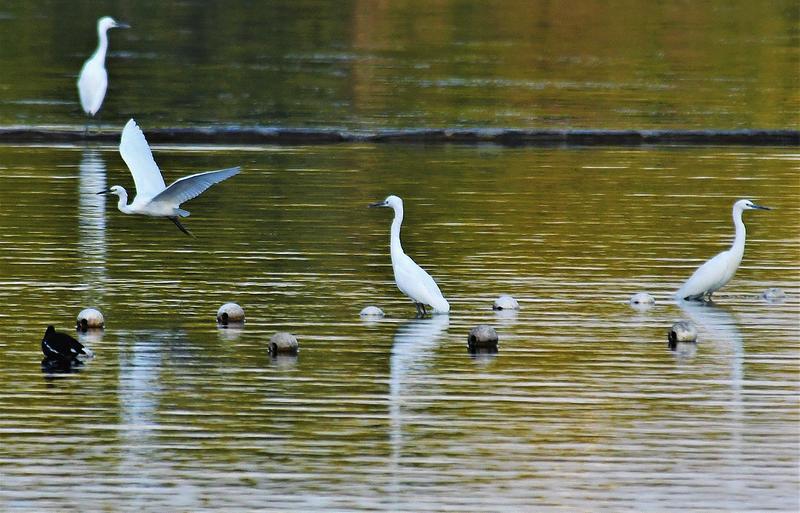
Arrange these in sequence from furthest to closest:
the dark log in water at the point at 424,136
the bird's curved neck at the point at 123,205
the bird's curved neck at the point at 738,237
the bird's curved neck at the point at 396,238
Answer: the dark log in water at the point at 424,136
the bird's curved neck at the point at 123,205
the bird's curved neck at the point at 738,237
the bird's curved neck at the point at 396,238

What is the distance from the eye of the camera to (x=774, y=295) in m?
15.4

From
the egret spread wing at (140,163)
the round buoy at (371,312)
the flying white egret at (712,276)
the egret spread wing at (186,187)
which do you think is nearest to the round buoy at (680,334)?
the flying white egret at (712,276)

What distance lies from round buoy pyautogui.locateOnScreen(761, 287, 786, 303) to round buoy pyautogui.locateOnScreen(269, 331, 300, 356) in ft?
15.3

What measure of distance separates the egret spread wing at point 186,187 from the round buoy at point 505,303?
2.44 meters

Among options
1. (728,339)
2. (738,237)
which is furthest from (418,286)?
(738,237)

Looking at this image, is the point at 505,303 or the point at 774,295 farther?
the point at 774,295

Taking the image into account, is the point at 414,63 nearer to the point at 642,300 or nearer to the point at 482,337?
the point at 642,300

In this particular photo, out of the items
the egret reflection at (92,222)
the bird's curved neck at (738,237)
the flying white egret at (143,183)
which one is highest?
the flying white egret at (143,183)

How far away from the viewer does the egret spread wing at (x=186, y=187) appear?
1503 cm

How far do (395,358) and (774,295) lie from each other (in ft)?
13.8

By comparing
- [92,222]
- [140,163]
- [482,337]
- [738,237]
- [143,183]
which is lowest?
[92,222]

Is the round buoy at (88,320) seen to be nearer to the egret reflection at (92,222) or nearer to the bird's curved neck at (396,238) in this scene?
the egret reflection at (92,222)

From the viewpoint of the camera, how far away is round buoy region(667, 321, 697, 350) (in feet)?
43.6

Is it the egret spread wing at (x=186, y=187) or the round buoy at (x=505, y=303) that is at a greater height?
the egret spread wing at (x=186, y=187)
